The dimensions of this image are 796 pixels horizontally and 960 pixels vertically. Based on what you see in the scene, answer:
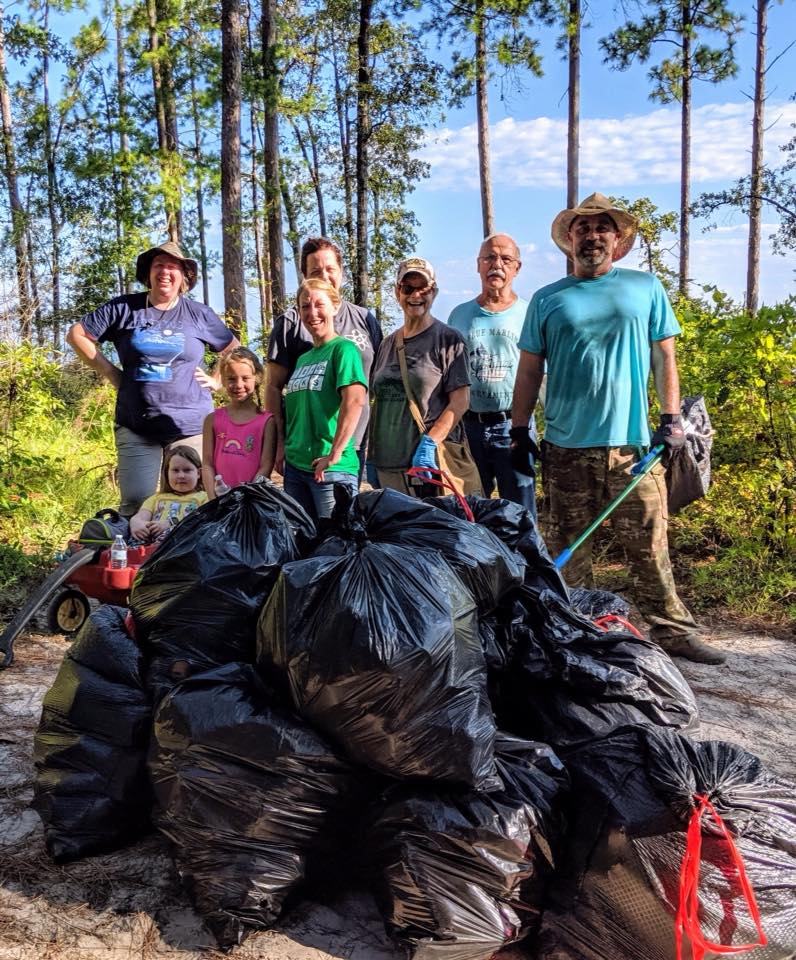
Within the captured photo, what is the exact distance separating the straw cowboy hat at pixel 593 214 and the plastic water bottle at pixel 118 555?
2610mm

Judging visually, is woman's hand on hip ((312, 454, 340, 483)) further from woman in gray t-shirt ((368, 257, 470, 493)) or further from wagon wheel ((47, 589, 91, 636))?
wagon wheel ((47, 589, 91, 636))

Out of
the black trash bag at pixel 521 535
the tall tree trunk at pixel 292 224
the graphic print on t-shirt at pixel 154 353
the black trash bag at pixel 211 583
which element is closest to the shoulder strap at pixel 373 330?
the graphic print on t-shirt at pixel 154 353

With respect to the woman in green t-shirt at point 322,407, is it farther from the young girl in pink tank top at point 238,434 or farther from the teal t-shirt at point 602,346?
the teal t-shirt at point 602,346

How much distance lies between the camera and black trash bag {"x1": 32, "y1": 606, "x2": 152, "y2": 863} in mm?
2023

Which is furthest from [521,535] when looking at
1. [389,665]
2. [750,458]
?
[750,458]

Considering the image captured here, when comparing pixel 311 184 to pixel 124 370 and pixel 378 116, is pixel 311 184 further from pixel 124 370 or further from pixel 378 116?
pixel 124 370

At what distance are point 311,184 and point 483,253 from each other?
2680cm

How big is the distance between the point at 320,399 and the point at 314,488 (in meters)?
0.40

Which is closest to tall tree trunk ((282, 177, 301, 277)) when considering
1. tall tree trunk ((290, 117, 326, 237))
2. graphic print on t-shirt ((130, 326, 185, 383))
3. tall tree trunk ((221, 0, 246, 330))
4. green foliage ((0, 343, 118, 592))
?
tall tree trunk ((290, 117, 326, 237))

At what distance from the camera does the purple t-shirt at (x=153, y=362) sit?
4082 mm

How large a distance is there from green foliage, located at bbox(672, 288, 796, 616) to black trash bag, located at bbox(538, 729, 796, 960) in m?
3.17

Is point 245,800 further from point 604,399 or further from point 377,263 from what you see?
point 377,263

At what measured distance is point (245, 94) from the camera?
15820 mm

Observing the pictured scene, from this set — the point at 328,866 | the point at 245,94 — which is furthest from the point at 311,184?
the point at 328,866
